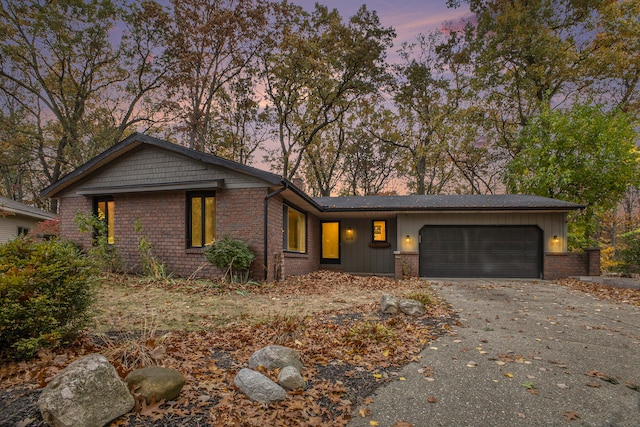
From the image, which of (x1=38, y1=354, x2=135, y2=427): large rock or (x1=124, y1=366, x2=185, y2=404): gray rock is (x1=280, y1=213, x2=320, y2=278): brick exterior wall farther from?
(x1=38, y1=354, x2=135, y2=427): large rock

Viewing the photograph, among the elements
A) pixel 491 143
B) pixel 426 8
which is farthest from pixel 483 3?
pixel 426 8

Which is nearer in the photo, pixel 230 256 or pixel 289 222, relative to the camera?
pixel 230 256

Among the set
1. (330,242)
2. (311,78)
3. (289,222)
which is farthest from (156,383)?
(311,78)

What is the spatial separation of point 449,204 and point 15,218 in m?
20.6

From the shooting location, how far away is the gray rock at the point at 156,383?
2.68m

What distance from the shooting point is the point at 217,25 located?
1795 centimetres

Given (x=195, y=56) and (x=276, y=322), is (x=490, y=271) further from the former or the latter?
(x=195, y=56)

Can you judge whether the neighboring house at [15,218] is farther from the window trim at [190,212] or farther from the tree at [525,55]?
the tree at [525,55]

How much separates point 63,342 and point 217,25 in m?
18.4

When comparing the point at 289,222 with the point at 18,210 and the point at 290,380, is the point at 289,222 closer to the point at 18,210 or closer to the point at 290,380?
the point at 290,380

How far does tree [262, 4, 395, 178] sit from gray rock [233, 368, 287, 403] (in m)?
18.3

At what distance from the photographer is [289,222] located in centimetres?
1195

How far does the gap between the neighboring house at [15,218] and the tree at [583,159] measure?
24554 mm

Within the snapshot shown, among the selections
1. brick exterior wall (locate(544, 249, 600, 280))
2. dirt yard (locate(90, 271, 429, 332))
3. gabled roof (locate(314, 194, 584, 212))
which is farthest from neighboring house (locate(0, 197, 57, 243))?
brick exterior wall (locate(544, 249, 600, 280))
